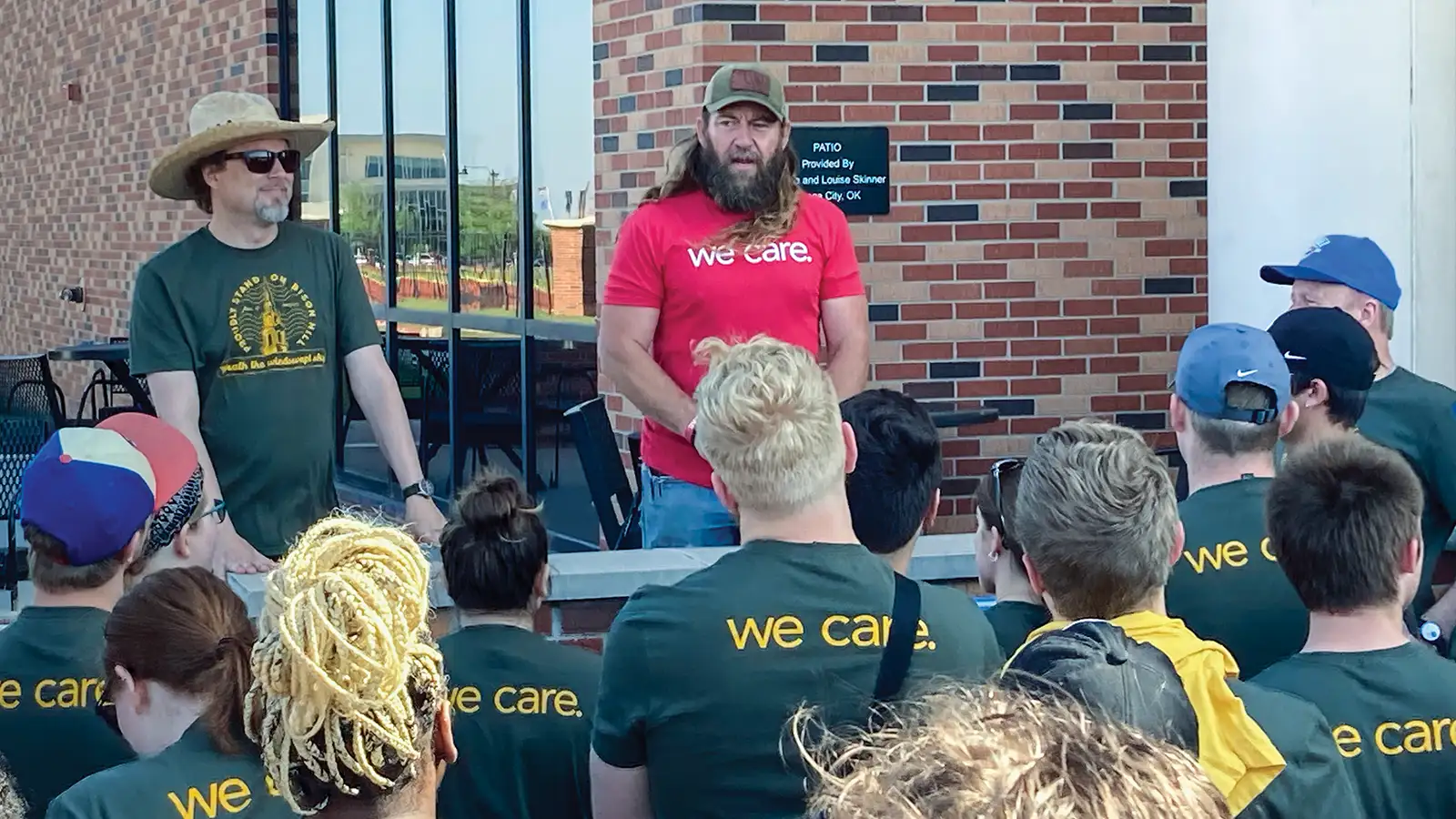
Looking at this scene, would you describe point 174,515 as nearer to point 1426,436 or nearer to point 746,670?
point 746,670

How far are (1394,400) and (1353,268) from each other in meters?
0.48

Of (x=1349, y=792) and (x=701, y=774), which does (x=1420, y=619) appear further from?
(x=701, y=774)

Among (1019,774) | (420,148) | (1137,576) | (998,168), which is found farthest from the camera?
(420,148)

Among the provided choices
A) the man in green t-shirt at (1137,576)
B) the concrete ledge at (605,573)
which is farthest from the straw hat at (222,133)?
the man in green t-shirt at (1137,576)

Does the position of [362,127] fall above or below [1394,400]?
above

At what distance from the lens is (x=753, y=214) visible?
5004mm

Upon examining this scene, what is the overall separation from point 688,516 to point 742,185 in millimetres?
947

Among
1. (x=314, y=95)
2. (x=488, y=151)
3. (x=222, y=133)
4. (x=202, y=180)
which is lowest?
(x=202, y=180)

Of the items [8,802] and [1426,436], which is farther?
[1426,436]

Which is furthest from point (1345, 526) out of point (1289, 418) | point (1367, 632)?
point (1289, 418)

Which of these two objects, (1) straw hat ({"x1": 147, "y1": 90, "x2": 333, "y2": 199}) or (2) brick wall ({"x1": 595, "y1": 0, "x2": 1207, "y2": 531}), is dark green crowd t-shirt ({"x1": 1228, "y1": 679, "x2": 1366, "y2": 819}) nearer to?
(1) straw hat ({"x1": 147, "y1": 90, "x2": 333, "y2": 199})

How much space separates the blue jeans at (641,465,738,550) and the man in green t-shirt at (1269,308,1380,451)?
1.58 m

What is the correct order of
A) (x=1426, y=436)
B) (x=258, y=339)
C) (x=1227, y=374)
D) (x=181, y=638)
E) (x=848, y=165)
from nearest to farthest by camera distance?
(x=181, y=638) → (x=1227, y=374) → (x=1426, y=436) → (x=258, y=339) → (x=848, y=165)

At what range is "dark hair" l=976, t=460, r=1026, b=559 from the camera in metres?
3.31
